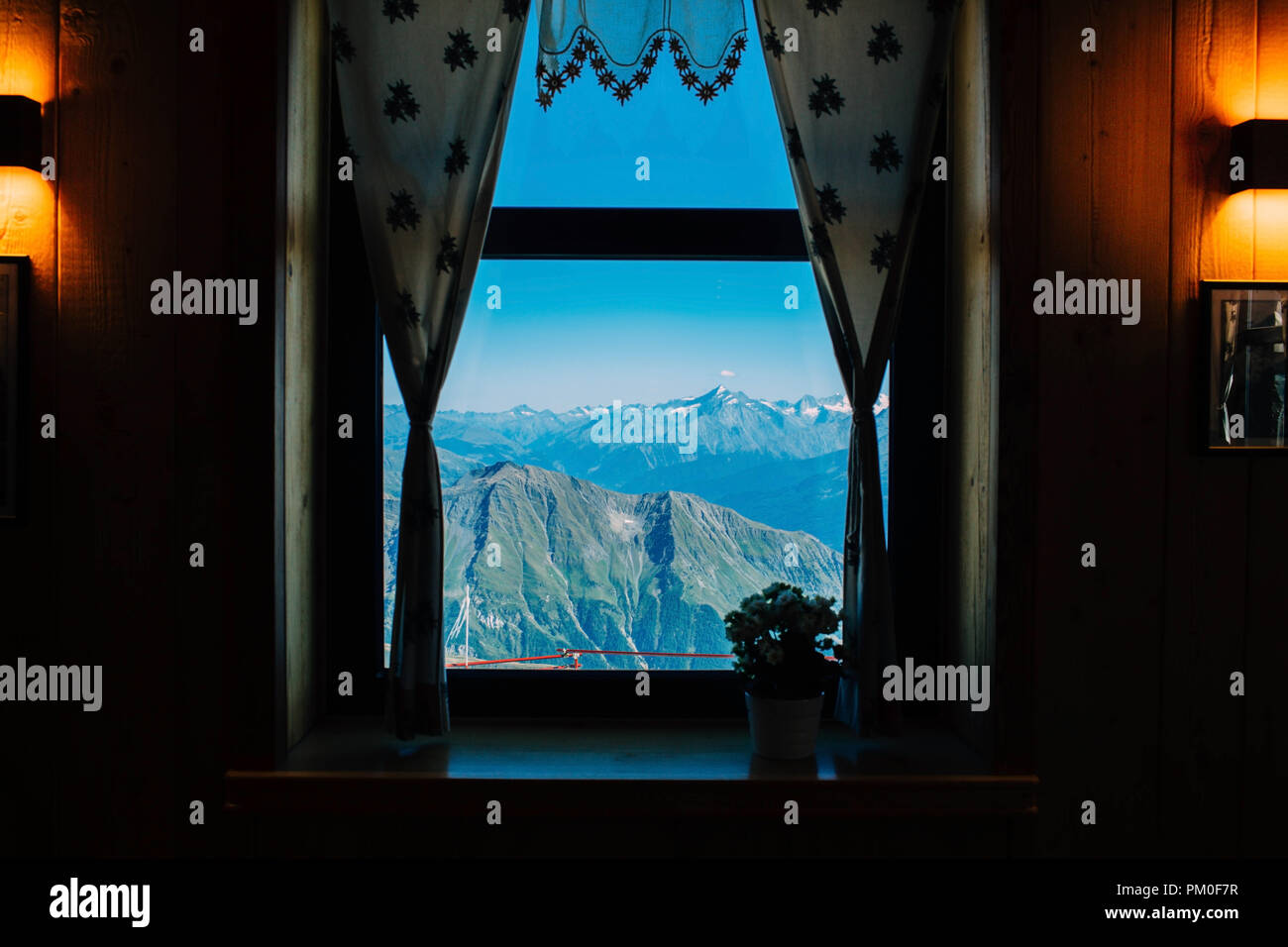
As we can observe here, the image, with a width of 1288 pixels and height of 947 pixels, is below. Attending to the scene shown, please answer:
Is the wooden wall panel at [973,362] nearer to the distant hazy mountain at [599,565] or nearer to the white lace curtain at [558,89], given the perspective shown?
the white lace curtain at [558,89]

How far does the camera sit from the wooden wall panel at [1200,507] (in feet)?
5.70

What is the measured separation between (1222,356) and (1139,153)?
18.8 inches

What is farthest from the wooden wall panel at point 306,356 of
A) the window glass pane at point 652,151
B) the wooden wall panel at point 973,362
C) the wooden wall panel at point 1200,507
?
the wooden wall panel at point 1200,507

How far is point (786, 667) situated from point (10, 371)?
179cm

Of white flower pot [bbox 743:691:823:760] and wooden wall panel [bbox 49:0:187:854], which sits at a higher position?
wooden wall panel [bbox 49:0:187:854]

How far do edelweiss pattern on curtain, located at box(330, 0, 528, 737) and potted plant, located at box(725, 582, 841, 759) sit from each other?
690 millimetres

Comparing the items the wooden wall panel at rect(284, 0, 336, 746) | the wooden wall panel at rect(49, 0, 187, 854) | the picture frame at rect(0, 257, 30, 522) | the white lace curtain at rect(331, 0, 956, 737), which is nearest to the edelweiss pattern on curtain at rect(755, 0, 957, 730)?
the white lace curtain at rect(331, 0, 956, 737)

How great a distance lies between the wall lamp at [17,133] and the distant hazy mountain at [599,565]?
1.06 metres

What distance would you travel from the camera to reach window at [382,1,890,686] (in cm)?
197

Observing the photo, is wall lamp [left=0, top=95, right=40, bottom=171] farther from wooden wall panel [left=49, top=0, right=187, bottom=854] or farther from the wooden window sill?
the wooden window sill

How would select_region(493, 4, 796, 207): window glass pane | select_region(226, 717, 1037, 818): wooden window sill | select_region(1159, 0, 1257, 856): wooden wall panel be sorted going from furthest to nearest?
select_region(493, 4, 796, 207): window glass pane → select_region(1159, 0, 1257, 856): wooden wall panel → select_region(226, 717, 1037, 818): wooden window sill

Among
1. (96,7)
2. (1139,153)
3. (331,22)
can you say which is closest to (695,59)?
(331,22)

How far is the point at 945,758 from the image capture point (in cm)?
175

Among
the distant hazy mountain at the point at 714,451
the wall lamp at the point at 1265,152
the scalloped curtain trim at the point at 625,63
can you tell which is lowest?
the distant hazy mountain at the point at 714,451
